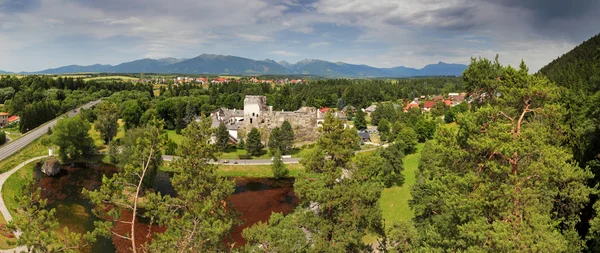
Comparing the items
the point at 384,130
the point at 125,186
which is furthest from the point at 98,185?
the point at 384,130

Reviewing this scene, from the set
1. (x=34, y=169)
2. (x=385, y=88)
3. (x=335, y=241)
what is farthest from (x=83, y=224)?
(x=385, y=88)

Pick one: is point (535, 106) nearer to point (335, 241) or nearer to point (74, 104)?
point (335, 241)

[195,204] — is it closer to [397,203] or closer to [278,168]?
[397,203]

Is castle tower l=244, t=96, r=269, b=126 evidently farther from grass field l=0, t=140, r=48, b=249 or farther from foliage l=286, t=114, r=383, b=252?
foliage l=286, t=114, r=383, b=252

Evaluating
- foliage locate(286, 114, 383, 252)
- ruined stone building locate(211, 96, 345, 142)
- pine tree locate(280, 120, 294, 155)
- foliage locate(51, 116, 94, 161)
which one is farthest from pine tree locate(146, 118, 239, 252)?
ruined stone building locate(211, 96, 345, 142)

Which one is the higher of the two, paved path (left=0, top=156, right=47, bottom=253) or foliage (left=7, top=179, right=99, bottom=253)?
foliage (left=7, top=179, right=99, bottom=253)
